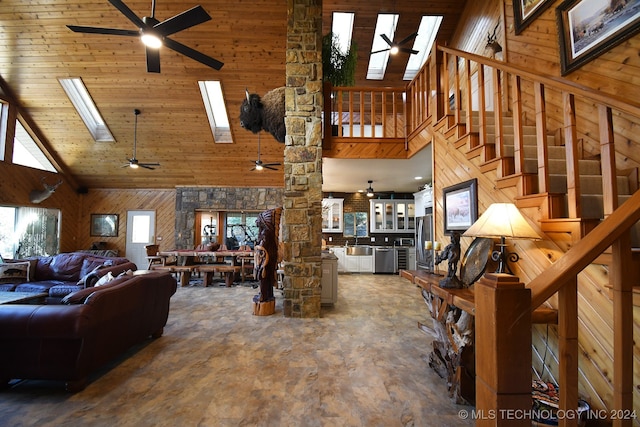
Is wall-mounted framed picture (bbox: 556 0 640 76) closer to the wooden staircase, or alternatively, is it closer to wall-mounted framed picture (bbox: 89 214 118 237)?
the wooden staircase

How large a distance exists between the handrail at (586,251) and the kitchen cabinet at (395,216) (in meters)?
7.59

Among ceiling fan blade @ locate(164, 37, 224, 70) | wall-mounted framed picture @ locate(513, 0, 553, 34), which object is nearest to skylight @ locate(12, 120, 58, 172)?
ceiling fan blade @ locate(164, 37, 224, 70)

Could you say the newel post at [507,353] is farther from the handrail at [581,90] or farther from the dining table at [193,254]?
the dining table at [193,254]

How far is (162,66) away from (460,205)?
633cm

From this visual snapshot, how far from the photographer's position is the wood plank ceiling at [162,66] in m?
5.22

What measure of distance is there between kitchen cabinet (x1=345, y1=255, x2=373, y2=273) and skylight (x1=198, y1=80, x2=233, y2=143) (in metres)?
4.71

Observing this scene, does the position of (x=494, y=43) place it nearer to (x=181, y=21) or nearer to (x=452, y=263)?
(x=452, y=263)

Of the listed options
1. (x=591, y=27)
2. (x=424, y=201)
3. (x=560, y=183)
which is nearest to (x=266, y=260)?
(x=560, y=183)

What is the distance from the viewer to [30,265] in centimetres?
467

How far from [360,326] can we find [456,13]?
21.7 feet

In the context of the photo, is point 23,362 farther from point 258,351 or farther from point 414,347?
point 414,347

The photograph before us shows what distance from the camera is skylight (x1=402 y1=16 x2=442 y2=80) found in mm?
6234

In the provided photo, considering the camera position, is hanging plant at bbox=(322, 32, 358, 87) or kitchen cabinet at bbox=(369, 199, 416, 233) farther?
kitchen cabinet at bbox=(369, 199, 416, 233)

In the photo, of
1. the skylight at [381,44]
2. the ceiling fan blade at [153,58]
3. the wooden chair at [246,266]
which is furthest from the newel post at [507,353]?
the wooden chair at [246,266]
